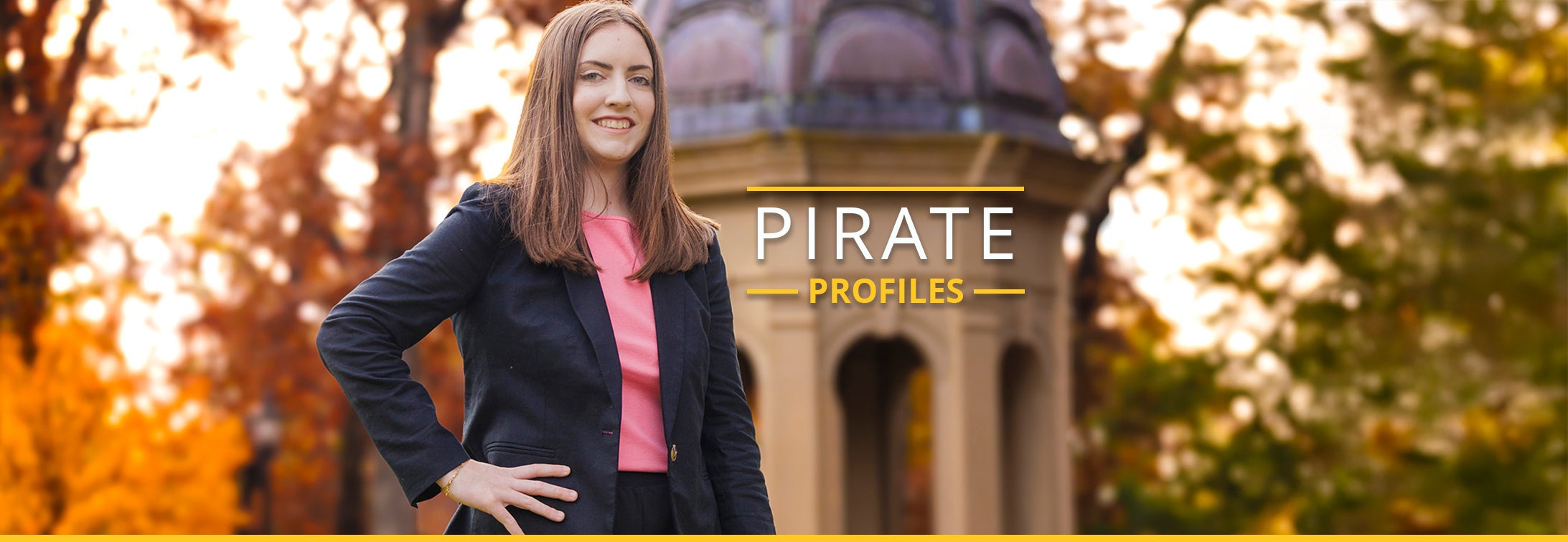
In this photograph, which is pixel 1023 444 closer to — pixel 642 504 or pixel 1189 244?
pixel 1189 244

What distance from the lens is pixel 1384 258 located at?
397 inches

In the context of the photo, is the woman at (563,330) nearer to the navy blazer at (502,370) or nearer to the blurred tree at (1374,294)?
the navy blazer at (502,370)

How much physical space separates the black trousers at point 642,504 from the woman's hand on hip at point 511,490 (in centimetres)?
8

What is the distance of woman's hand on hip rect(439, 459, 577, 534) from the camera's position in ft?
6.73

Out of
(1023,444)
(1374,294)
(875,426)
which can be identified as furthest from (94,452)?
(1374,294)

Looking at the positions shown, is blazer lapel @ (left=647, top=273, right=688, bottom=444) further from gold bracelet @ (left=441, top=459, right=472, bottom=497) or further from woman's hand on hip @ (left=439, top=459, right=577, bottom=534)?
gold bracelet @ (left=441, top=459, right=472, bottom=497)

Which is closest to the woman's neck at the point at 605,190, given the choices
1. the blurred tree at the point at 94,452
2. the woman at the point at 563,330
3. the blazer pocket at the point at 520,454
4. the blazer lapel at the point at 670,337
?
the woman at the point at 563,330

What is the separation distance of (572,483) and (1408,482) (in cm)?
910

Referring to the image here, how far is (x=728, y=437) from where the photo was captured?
229cm

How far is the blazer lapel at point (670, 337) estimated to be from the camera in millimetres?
2115

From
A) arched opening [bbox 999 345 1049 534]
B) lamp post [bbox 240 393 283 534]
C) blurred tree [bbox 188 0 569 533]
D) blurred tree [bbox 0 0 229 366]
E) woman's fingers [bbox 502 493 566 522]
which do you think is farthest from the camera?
lamp post [bbox 240 393 283 534]

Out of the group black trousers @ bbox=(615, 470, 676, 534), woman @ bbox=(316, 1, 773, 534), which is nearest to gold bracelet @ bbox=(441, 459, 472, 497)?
woman @ bbox=(316, 1, 773, 534)

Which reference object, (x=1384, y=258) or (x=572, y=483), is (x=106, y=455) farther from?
(x=572, y=483)

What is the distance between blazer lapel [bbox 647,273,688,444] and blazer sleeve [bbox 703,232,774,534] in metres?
0.09
